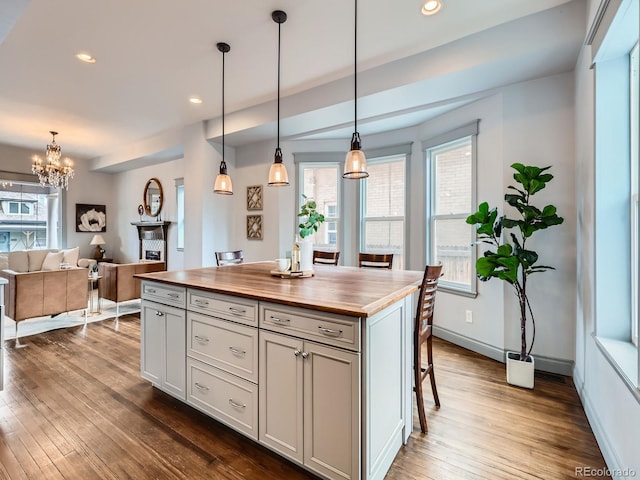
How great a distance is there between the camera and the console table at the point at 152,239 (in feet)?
22.0

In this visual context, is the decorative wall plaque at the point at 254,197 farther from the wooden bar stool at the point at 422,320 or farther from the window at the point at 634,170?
the window at the point at 634,170

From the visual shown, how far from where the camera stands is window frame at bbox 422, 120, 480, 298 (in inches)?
138

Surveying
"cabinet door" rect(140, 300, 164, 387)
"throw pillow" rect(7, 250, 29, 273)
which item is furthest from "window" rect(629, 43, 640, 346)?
"throw pillow" rect(7, 250, 29, 273)

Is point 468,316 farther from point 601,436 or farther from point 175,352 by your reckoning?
point 175,352

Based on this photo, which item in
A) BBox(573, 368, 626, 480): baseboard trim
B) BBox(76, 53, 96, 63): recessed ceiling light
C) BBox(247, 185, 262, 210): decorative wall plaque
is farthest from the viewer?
BBox(247, 185, 262, 210): decorative wall plaque

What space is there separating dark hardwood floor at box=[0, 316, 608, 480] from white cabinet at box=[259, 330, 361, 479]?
0.21m

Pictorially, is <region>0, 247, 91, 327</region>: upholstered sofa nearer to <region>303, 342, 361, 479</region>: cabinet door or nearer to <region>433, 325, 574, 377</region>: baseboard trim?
<region>303, 342, 361, 479</region>: cabinet door

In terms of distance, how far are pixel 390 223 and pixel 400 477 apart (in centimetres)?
338

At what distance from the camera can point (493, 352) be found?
3.27 m

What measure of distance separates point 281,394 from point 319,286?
66cm

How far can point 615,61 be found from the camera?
2.03 metres

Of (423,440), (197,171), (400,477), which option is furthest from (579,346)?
(197,171)

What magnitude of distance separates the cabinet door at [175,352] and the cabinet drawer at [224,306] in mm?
178

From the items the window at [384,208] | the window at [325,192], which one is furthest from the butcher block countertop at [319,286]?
the window at [325,192]
